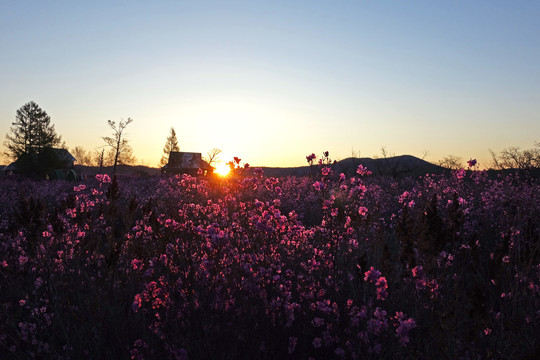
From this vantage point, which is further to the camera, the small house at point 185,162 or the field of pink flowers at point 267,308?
the small house at point 185,162

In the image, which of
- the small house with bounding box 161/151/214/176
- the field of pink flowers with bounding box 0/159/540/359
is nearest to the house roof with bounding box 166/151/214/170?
the small house with bounding box 161/151/214/176

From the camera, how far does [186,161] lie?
65.9 meters

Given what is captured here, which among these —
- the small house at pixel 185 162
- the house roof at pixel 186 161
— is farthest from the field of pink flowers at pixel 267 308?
the house roof at pixel 186 161

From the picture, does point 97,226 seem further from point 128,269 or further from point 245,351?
point 245,351

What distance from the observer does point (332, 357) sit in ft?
9.04

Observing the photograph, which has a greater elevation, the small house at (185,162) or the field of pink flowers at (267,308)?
the small house at (185,162)

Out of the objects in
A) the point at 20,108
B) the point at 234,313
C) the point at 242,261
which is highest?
the point at 20,108

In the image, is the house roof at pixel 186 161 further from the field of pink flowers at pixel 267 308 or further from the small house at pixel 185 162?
the field of pink flowers at pixel 267 308

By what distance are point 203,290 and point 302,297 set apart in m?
0.83

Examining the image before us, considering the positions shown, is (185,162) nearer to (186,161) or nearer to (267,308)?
(186,161)

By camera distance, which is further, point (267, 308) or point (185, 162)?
point (185, 162)

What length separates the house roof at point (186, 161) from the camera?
64188 millimetres

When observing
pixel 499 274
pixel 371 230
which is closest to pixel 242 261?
pixel 499 274

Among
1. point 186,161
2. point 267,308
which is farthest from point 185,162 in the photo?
point 267,308
